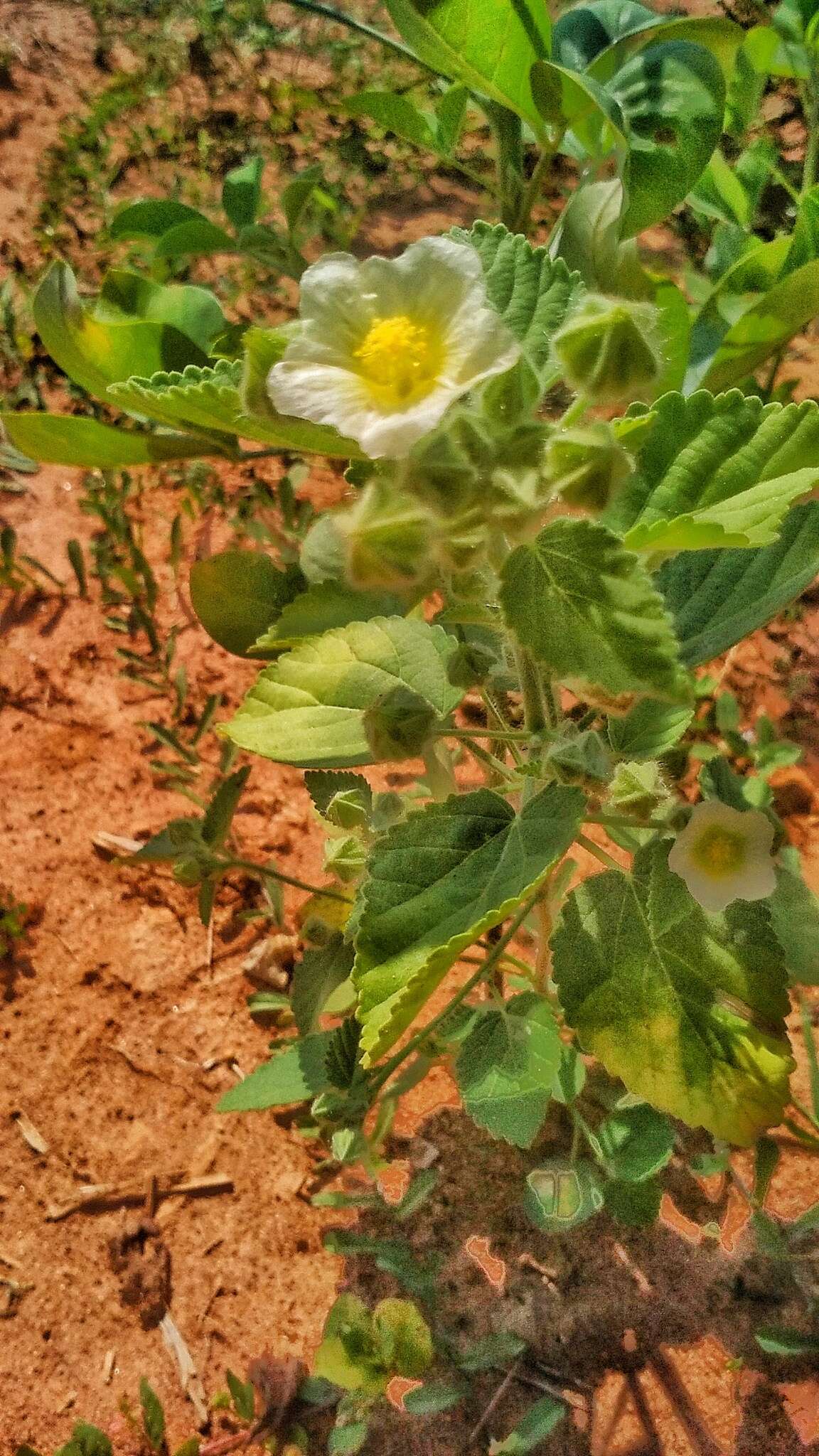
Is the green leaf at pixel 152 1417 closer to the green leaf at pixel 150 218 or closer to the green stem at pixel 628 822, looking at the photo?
the green stem at pixel 628 822

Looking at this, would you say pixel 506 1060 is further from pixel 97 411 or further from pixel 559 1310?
pixel 97 411

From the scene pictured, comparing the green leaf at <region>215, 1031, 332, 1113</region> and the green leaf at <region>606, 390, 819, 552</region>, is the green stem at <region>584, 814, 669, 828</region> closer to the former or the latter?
the green leaf at <region>606, 390, 819, 552</region>

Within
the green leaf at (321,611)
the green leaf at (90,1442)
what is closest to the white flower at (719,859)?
the green leaf at (321,611)

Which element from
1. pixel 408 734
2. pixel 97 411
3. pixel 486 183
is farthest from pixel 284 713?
pixel 97 411

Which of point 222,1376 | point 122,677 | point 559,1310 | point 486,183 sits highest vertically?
point 486,183

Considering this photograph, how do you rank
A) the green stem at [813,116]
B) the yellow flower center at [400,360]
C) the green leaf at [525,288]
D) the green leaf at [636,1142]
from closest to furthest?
the yellow flower center at [400,360] < the green leaf at [525,288] < the green leaf at [636,1142] < the green stem at [813,116]

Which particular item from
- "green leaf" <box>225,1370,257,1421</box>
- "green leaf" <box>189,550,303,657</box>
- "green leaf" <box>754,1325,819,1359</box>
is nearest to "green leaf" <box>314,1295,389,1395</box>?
"green leaf" <box>225,1370,257,1421</box>

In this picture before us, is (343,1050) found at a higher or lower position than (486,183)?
lower
